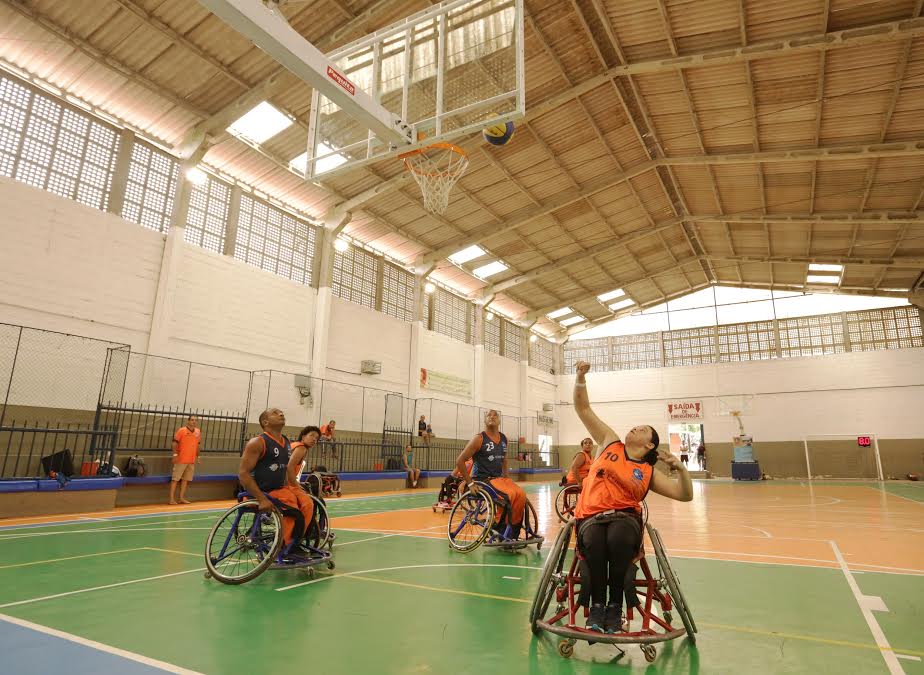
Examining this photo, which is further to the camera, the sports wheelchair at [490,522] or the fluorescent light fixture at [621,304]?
the fluorescent light fixture at [621,304]

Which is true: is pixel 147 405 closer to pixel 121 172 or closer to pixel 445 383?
pixel 121 172

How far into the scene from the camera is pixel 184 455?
35.6ft

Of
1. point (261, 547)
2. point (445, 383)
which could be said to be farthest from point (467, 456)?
point (445, 383)

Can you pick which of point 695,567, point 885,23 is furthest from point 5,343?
point 885,23

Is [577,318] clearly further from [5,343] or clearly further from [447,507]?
[5,343]

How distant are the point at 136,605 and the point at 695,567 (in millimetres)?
4774

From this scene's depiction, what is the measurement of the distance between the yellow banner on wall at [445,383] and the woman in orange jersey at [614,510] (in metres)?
18.4

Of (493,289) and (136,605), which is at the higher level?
(493,289)

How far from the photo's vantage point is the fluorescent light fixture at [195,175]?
1379 cm

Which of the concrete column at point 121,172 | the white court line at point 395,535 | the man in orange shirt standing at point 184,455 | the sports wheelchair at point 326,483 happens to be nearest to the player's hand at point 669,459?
the white court line at point 395,535

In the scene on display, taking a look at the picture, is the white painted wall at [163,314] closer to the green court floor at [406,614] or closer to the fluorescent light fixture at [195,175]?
the fluorescent light fixture at [195,175]

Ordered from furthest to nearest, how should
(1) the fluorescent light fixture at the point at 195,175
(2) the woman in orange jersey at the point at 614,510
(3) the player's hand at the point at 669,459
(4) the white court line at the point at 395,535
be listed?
1. (1) the fluorescent light fixture at the point at 195,175
2. (4) the white court line at the point at 395,535
3. (3) the player's hand at the point at 669,459
4. (2) the woman in orange jersey at the point at 614,510

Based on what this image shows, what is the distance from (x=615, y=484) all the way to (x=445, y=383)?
19832 mm

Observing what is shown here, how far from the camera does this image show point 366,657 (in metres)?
2.75
